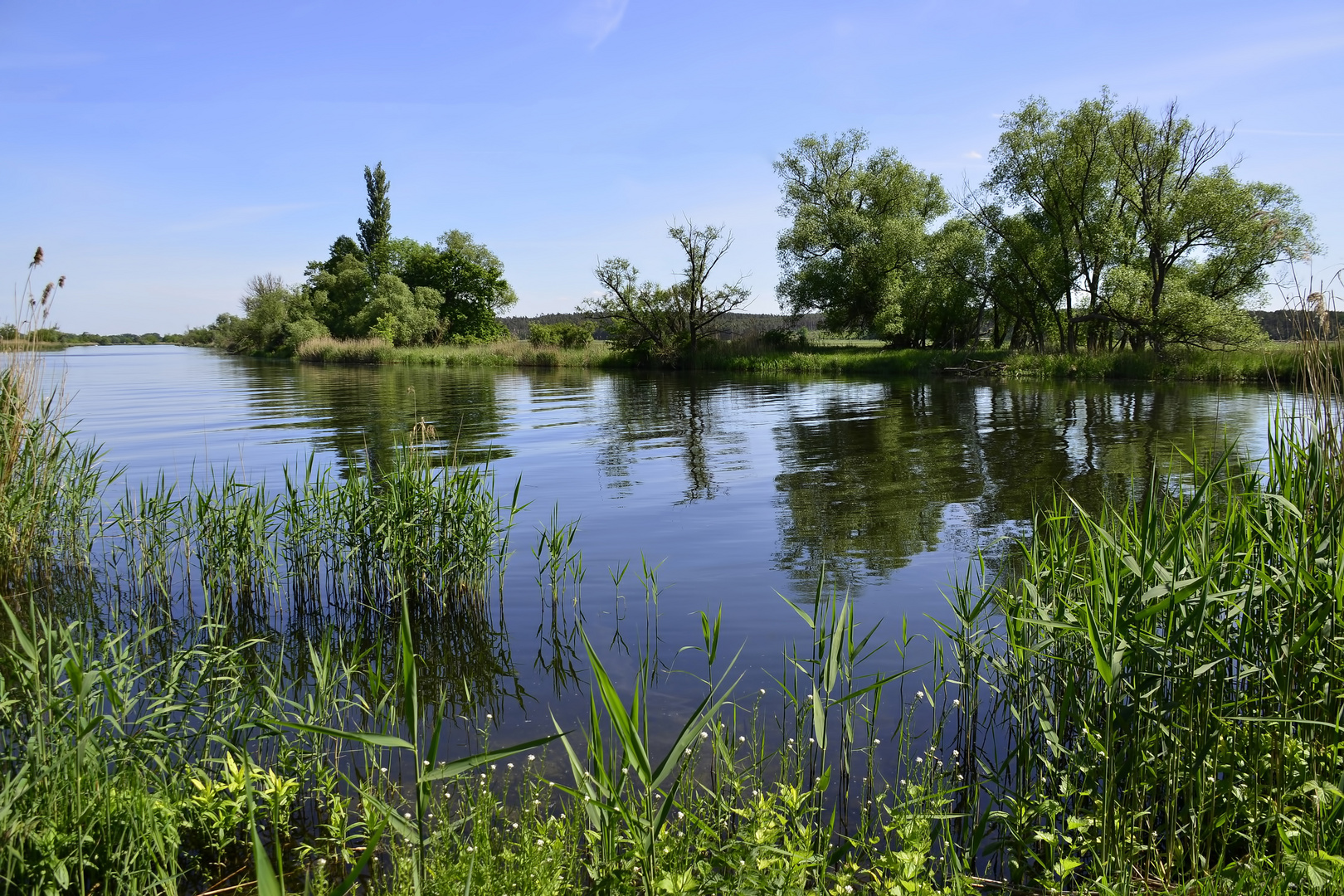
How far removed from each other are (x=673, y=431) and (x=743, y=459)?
560 cm

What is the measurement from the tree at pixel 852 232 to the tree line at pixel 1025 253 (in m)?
0.11

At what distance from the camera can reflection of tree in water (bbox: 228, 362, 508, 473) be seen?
1825cm

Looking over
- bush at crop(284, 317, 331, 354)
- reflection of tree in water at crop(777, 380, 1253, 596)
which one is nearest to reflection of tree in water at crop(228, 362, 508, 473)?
reflection of tree in water at crop(777, 380, 1253, 596)

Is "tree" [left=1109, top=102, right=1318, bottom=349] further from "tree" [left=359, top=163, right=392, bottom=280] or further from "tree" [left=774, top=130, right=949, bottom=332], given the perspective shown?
"tree" [left=359, top=163, right=392, bottom=280]

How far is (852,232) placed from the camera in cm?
5450

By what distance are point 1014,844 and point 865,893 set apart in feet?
3.53

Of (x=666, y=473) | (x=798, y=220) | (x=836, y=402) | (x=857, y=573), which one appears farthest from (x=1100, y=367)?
(x=857, y=573)

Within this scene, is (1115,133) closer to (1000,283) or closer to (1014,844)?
(1000,283)

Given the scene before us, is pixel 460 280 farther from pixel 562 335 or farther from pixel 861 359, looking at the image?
pixel 861 359

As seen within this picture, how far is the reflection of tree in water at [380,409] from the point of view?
59.9 ft

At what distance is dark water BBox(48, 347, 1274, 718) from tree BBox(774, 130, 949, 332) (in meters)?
16.1

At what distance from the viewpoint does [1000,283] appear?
45.8 metres

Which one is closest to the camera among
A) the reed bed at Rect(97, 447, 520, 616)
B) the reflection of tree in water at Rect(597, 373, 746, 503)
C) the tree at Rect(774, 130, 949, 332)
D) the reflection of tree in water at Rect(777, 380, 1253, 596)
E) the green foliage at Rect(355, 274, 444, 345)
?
the reed bed at Rect(97, 447, 520, 616)

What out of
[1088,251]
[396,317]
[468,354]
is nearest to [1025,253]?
[1088,251]
